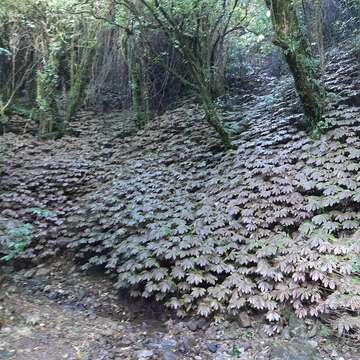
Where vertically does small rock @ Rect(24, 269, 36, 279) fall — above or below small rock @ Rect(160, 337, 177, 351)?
above

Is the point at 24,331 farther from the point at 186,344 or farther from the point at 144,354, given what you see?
the point at 186,344

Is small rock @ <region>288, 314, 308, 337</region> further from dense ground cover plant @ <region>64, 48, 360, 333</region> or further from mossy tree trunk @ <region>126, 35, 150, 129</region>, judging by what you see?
mossy tree trunk @ <region>126, 35, 150, 129</region>

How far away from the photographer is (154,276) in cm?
428

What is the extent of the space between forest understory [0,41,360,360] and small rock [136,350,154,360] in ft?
0.06

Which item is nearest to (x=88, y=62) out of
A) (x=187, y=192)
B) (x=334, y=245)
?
(x=187, y=192)

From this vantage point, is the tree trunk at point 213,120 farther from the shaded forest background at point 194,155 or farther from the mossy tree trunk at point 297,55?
the mossy tree trunk at point 297,55

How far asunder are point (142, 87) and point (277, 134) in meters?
4.19

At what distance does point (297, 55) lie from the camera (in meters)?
5.62

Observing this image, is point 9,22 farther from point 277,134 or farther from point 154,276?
point 154,276

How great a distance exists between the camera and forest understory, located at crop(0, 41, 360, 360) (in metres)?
3.74

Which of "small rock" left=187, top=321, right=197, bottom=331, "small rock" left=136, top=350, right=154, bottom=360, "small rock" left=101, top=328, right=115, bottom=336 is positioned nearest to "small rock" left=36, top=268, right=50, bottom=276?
"small rock" left=101, top=328, right=115, bottom=336

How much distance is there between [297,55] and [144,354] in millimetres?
4368

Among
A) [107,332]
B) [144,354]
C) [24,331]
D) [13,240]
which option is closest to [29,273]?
[13,240]

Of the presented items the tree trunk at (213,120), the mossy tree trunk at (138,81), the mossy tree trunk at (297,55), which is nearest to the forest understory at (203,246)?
the tree trunk at (213,120)
